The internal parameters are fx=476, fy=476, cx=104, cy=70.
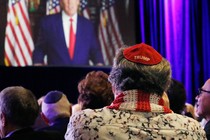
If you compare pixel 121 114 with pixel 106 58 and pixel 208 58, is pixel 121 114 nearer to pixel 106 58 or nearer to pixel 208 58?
pixel 106 58

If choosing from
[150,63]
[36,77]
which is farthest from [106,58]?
[150,63]

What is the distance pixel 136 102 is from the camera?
65.8 inches

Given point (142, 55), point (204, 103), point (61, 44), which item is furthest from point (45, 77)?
point (142, 55)

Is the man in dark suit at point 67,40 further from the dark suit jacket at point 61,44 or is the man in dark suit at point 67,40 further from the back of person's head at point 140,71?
the back of person's head at point 140,71

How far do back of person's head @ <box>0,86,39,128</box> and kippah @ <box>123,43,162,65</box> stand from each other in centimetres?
78

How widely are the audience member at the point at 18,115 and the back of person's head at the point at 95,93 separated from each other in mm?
338

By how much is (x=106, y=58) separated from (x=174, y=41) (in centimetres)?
117

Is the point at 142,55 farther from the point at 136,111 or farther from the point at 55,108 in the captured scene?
the point at 55,108

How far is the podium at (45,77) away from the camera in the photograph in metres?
6.69

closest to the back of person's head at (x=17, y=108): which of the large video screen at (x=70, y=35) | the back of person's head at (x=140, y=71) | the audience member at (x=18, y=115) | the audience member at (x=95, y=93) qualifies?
the audience member at (x=18, y=115)

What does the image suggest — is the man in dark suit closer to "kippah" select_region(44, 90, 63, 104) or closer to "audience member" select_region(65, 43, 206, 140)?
"kippah" select_region(44, 90, 63, 104)

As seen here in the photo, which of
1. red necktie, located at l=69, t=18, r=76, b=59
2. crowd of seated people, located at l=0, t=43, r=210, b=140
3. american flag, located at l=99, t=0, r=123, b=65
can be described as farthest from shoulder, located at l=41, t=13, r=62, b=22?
crowd of seated people, located at l=0, t=43, r=210, b=140

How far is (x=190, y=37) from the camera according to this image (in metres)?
7.23

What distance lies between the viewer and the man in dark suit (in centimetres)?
646
